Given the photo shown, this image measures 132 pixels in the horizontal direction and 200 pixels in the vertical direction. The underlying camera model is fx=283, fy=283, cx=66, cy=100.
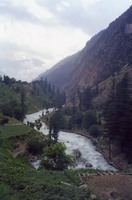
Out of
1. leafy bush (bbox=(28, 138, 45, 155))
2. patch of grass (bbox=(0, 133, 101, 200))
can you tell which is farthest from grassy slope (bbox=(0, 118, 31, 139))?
patch of grass (bbox=(0, 133, 101, 200))

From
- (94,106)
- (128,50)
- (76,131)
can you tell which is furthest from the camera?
(128,50)

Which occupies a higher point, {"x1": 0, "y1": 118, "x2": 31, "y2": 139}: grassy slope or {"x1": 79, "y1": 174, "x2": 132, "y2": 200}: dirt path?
{"x1": 0, "y1": 118, "x2": 31, "y2": 139}: grassy slope

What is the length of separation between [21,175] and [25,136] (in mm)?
37943

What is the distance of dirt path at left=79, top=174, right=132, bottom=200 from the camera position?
866 inches

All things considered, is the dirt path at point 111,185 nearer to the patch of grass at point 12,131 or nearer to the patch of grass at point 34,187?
the patch of grass at point 34,187

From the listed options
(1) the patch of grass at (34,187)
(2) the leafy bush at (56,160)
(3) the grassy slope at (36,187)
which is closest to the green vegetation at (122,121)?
(2) the leafy bush at (56,160)

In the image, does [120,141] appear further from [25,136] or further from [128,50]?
[128,50]

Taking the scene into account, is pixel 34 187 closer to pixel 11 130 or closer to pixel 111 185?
pixel 111 185

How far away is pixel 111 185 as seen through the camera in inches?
949

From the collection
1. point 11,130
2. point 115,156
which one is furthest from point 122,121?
point 11,130

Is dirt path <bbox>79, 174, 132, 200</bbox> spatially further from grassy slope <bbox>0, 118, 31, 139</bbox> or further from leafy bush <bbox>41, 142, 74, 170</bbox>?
grassy slope <bbox>0, 118, 31, 139</bbox>

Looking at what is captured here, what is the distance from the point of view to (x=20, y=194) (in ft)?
63.6

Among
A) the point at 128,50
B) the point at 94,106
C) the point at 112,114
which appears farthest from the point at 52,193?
the point at 128,50

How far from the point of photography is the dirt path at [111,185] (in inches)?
866
